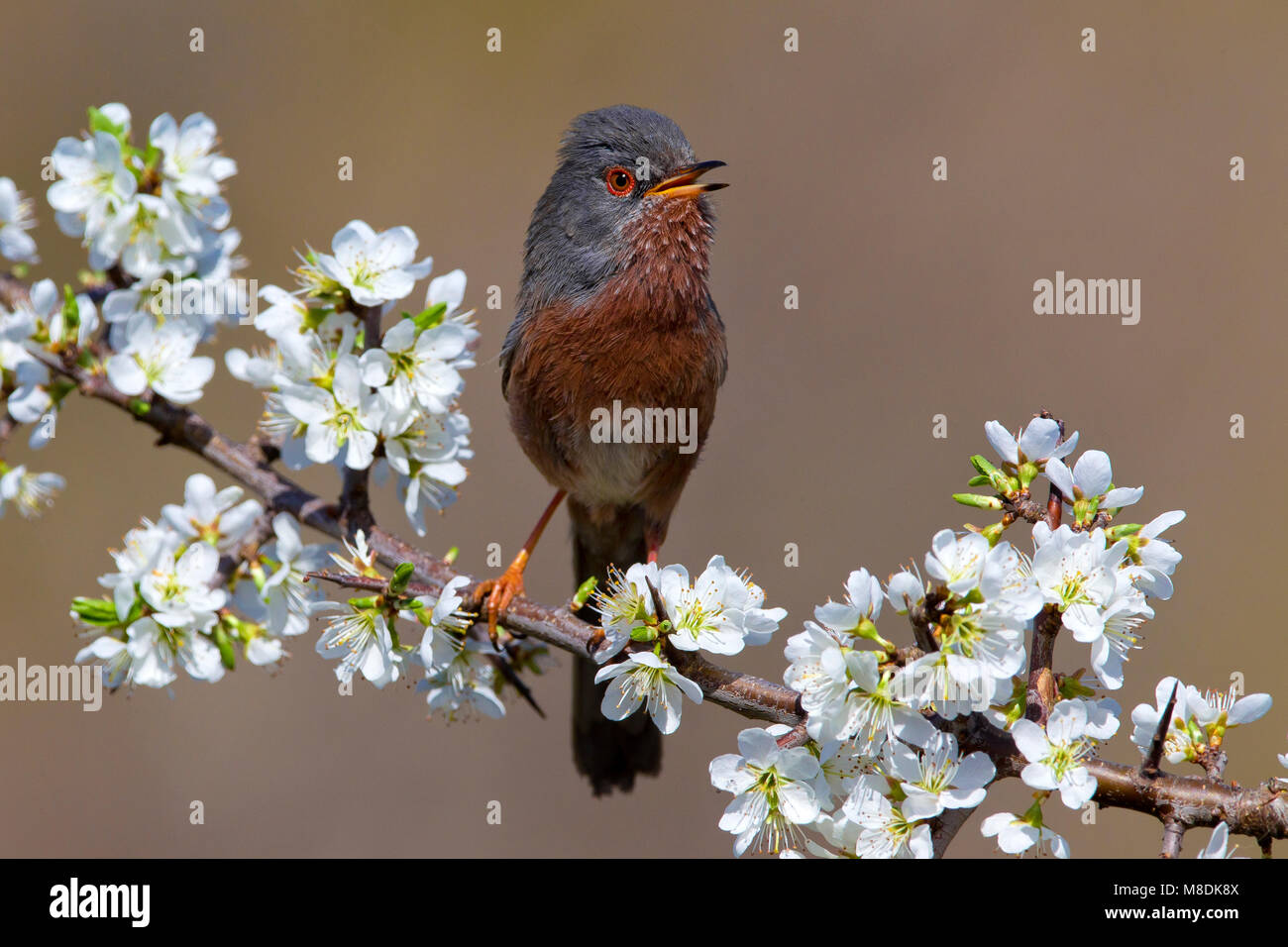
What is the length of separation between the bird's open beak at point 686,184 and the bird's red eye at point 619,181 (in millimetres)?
75

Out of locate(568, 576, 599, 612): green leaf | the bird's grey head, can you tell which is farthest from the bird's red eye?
locate(568, 576, 599, 612): green leaf

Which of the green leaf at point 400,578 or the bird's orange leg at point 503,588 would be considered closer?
the green leaf at point 400,578

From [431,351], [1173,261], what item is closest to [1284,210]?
[1173,261]

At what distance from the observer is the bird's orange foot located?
125 inches

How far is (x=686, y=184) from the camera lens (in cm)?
392

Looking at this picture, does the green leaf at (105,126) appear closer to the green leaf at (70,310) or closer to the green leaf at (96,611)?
the green leaf at (70,310)

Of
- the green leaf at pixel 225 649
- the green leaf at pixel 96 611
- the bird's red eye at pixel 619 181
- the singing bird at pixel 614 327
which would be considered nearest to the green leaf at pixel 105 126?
the green leaf at pixel 96 611

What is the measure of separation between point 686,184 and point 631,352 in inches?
26.0

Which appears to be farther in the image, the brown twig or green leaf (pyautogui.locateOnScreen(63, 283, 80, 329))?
green leaf (pyautogui.locateOnScreen(63, 283, 80, 329))

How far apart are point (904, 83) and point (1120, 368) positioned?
8.08ft

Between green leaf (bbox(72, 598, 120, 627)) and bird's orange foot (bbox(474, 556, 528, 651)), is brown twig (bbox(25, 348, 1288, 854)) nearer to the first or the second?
bird's orange foot (bbox(474, 556, 528, 651))

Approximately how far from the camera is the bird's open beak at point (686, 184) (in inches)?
152

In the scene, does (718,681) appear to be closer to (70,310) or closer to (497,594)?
(497,594)

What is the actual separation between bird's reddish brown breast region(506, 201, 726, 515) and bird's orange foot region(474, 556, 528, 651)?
21.0 inches
